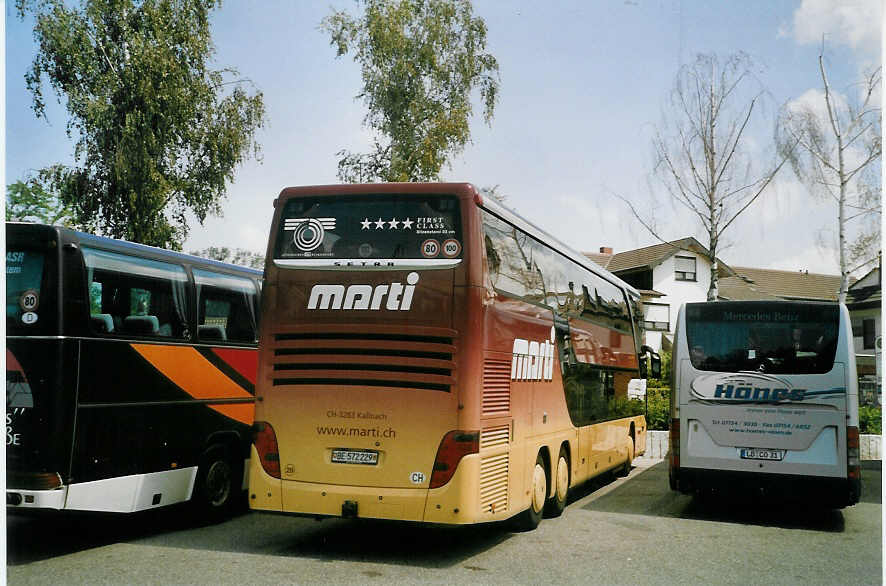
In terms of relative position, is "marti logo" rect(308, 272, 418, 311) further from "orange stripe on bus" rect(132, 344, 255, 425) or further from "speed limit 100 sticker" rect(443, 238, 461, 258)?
"orange stripe on bus" rect(132, 344, 255, 425)

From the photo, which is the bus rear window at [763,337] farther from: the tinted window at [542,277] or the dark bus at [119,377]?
the dark bus at [119,377]

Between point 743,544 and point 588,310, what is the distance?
4.37 m

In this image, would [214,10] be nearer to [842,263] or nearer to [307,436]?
[842,263]

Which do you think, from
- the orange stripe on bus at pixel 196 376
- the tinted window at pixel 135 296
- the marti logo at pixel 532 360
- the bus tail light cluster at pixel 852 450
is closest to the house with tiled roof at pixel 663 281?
the bus tail light cluster at pixel 852 450

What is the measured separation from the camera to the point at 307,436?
858 centimetres

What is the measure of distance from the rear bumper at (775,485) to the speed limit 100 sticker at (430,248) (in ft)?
16.3

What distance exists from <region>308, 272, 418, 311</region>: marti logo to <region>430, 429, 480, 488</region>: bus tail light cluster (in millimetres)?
1273

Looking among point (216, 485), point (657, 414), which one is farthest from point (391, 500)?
point (657, 414)

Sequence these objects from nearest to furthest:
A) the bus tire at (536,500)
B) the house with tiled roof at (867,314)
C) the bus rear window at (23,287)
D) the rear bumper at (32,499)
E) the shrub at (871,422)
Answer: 1. the rear bumper at (32,499)
2. the bus rear window at (23,287)
3. the bus tire at (536,500)
4. the shrub at (871,422)
5. the house with tiled roof at (867,314)

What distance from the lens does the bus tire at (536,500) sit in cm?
1005

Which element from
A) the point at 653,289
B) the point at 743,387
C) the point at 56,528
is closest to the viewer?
the point at 56,528

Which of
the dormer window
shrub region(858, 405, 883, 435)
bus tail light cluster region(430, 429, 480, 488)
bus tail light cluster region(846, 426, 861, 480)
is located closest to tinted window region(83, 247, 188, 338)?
bus tail light cluster region(430, 429, 480, 488)

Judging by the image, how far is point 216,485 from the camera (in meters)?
10.6

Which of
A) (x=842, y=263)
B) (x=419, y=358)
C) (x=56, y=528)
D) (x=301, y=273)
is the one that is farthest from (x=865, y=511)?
(x=56, y=528)
